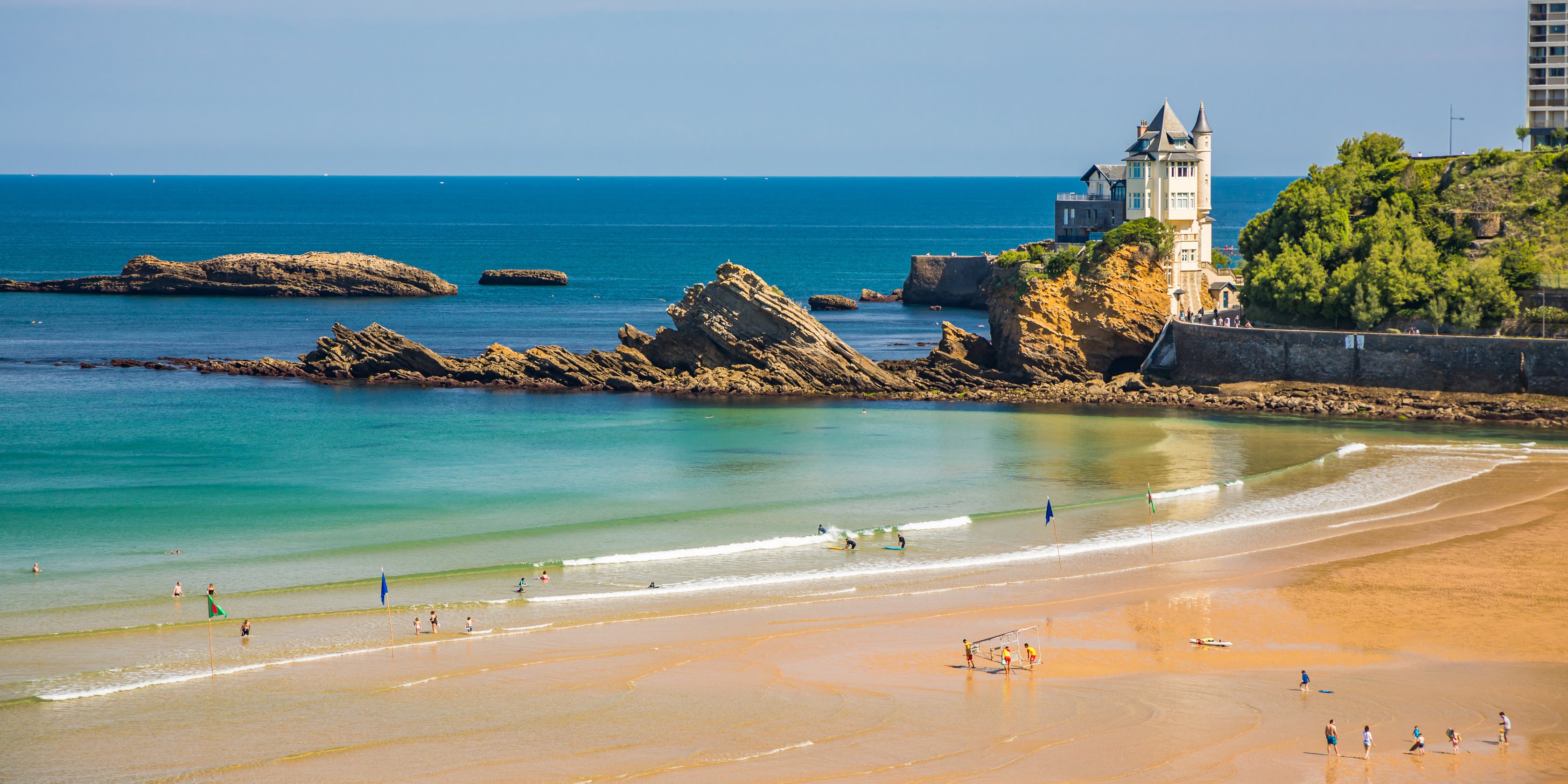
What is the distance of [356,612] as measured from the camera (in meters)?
25.0

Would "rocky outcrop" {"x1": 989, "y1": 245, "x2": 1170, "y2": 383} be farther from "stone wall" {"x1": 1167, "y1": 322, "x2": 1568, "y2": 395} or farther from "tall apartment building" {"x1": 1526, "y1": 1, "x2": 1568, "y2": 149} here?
"tall apartment building" {"x1": 1526, "y1": 1, "x2": 1568, "y2": 149}

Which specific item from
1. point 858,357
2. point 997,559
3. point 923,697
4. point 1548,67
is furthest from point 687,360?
point 1548,67

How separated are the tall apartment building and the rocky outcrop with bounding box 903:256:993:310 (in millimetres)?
33494

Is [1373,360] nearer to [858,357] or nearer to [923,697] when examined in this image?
[858,357]

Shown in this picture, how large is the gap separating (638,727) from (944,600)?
8.65 meters

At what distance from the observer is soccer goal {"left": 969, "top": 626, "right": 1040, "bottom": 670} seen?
71.6 ft

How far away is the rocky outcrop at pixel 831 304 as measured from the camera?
276 ft

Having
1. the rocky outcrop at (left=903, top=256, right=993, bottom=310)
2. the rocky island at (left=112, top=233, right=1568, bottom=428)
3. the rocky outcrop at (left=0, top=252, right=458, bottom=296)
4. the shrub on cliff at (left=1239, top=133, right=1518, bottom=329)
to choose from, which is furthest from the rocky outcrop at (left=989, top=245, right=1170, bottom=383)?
the rocky outcrop at (left=0, top=252, right=458, bottom=296)

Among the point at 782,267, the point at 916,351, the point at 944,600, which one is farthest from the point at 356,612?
the point at 782,267

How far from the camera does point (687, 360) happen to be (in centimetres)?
5641

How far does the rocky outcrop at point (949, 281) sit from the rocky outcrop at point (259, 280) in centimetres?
3395

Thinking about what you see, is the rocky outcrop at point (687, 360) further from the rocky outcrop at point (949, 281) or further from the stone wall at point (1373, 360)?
the rocky outcrop at point (949, 281)

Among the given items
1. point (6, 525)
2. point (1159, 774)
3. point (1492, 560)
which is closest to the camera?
point (1159, 774)

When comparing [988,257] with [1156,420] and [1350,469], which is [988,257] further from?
[1350,469]
